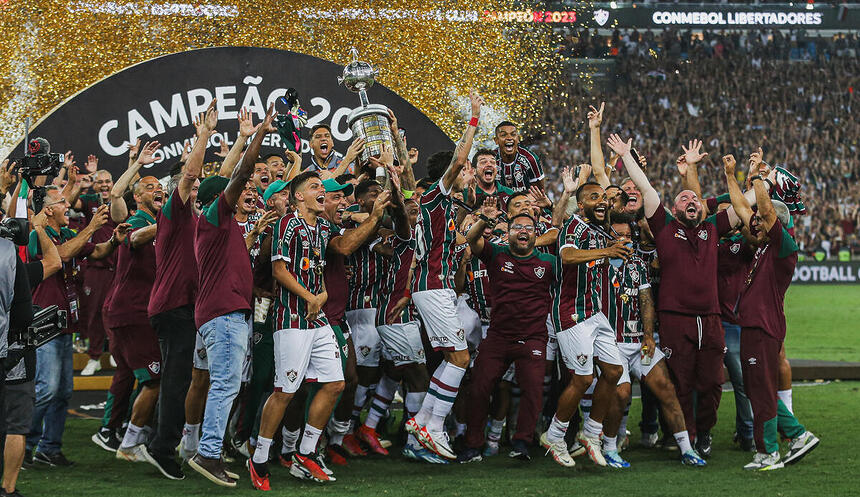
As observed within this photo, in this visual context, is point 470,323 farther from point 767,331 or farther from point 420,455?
point 767,331

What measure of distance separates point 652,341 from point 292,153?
132 inches

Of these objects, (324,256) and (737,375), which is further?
(737,375)

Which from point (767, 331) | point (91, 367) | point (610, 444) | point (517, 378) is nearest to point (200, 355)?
point (517, 378)

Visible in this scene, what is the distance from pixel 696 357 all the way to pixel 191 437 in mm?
3793

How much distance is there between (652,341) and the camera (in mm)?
7832

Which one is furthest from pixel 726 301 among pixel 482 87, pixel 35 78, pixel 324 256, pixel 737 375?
pixel 35 78

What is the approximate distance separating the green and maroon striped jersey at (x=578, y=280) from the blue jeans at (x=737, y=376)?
1501 mm

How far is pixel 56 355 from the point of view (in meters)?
7.30

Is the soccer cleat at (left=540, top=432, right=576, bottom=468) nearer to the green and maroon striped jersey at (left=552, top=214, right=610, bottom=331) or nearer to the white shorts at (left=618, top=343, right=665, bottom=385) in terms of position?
the white shorts at (left=618, top=343, right=665, bottom=385)

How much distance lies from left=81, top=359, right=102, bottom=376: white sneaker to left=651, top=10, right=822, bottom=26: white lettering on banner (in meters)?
35.7

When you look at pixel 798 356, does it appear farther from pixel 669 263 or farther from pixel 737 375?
pixel 669 263

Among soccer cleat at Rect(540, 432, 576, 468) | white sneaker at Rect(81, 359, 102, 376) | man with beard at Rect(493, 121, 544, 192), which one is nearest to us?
soccer cleat at Rect(540, 432, 576, 468)

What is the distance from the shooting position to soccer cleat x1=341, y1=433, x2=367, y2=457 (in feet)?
26.0

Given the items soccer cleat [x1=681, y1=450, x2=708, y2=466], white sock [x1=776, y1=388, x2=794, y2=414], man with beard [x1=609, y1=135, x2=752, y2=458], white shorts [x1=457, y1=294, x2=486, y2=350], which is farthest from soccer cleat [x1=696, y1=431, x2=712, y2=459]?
white shorts [x1=457, y1=294, x2=486, y2=350]
